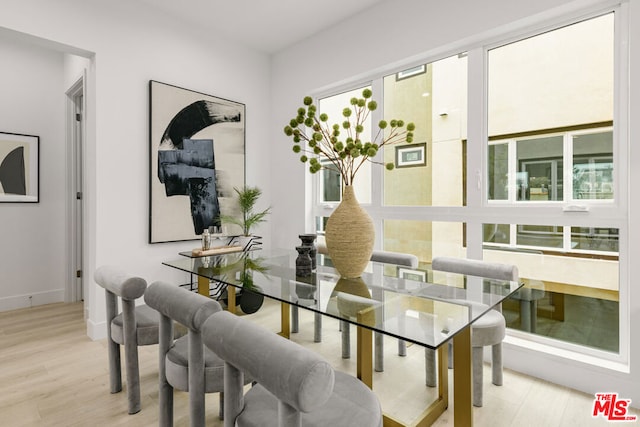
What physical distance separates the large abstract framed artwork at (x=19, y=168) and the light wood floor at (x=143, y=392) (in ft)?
4.70

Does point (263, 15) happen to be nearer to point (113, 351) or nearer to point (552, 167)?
point (552, 167)

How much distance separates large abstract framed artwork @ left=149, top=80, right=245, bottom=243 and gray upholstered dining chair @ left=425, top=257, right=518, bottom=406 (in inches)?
91.2

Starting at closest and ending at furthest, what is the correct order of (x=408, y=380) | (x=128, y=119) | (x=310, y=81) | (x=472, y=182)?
(x=408, y=380) → (x=472, y=182) → (x=128, y=119) → (x=310, y=81)

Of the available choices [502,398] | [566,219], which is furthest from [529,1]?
[502,398]

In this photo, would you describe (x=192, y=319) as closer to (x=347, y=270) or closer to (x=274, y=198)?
(x=347, y=270)

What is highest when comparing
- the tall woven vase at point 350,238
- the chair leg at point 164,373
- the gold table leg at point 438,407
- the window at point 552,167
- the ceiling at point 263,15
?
the ceiling at point 263,15

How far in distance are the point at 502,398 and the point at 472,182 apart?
1.44 meters

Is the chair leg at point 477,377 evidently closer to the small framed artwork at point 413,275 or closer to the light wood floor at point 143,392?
the light wood floor at point 143,392

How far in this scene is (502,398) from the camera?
2.03 meters

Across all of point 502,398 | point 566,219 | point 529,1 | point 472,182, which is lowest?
point 502,398

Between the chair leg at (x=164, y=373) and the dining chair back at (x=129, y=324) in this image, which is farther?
the dining chair back at (x=129, y=324)

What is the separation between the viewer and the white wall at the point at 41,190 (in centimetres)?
351

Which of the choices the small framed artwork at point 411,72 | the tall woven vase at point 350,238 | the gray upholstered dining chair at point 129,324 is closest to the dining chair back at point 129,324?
the gray upholstered dining chair at point 129,324

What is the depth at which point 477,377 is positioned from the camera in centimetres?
194
